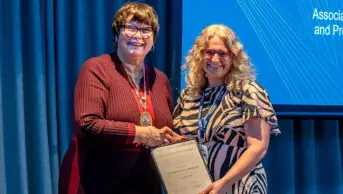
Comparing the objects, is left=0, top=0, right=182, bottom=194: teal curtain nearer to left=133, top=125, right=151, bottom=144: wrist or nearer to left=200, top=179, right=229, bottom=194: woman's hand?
left=133, top=125, right=151, bottom=144: wrist

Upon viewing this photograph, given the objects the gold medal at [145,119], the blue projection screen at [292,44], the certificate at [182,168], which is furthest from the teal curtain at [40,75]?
the certificate at [182,168]

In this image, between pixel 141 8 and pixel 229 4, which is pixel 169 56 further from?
pixel 141 8

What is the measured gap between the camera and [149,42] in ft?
6.29

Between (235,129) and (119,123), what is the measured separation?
0.40 meters

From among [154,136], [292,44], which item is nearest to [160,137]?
[154,136]

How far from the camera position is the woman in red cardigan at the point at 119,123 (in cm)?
173

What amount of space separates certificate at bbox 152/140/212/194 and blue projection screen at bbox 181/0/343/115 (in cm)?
110

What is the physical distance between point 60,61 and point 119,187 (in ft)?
3.26

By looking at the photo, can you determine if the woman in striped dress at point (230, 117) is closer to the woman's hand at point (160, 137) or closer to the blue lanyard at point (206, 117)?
the blue lanyard at point (206, 117)

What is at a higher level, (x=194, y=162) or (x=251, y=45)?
(x=251, y=45)

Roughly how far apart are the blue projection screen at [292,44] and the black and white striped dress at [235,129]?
0.93 meters

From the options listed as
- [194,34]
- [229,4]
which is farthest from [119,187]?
[229,4]

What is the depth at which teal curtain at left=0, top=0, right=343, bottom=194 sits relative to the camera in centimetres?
248

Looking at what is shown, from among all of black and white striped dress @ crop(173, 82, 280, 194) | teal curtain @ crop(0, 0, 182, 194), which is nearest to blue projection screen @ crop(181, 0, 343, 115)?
teal curtain @ crop(0, 0, 182, 194)
